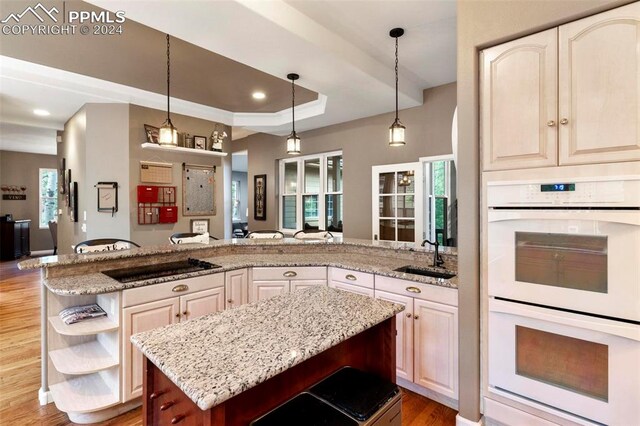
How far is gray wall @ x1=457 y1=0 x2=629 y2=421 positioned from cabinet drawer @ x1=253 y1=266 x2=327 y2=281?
4.14 ft

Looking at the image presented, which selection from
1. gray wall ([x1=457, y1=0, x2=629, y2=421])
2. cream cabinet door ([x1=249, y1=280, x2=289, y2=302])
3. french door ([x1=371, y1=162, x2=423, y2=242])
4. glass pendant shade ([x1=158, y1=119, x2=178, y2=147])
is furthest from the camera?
french door ([x1=371, y1=162, x2=423, y2=242])

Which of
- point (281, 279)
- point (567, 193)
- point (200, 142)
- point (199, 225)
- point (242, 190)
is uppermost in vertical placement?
point (200, 142)

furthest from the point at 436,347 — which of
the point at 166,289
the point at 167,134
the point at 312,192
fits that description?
the point at 312,192

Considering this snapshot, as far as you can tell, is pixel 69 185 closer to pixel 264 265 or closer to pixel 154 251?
pixel 154 251

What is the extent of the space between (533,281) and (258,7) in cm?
246

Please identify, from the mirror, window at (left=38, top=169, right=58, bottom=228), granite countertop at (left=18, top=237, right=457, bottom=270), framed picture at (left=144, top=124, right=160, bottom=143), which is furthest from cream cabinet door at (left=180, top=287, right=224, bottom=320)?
window at (left=38, top=169, right=58, bottom=228)

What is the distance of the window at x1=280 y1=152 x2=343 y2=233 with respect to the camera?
541cm

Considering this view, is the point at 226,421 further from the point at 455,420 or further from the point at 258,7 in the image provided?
the point at 258,7

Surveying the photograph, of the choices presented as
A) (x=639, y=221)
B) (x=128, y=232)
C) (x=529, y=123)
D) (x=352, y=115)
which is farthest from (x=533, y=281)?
(x=128, y=232)

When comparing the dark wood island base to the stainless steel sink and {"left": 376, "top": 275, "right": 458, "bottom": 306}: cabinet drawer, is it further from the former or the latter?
the stainless steel sink

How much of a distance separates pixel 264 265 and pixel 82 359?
142 cm

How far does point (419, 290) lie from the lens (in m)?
2.28

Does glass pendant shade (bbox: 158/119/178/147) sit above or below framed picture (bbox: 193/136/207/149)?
below

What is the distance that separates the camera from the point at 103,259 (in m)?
2.49
